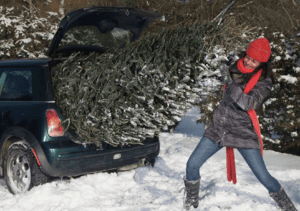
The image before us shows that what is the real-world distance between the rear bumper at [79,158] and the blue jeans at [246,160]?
1.01 metres

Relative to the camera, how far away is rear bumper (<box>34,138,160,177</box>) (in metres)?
3.70

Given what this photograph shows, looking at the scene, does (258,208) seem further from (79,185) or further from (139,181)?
(79,185)

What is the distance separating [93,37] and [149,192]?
245cm

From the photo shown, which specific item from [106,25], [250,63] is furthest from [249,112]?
[106,25]

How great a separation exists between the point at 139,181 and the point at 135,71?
170 cm

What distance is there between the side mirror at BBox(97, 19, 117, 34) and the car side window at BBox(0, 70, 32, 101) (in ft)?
4.21

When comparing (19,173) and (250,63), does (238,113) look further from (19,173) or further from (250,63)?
(19,173)

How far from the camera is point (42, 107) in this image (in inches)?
149

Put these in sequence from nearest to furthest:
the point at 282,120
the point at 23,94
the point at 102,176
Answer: the point at 23,94
the point at 102,176
the point at 282,120

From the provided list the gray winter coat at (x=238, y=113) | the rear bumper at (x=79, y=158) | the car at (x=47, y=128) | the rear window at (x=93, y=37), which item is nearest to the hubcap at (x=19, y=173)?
the car at (x=47, y=128)

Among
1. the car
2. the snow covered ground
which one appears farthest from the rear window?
the snow covered ground

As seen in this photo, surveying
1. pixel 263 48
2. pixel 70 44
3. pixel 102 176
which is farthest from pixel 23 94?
pixel 263 48

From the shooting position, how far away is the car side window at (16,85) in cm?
411

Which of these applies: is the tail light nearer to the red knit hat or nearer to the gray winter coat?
the gray winter coat
